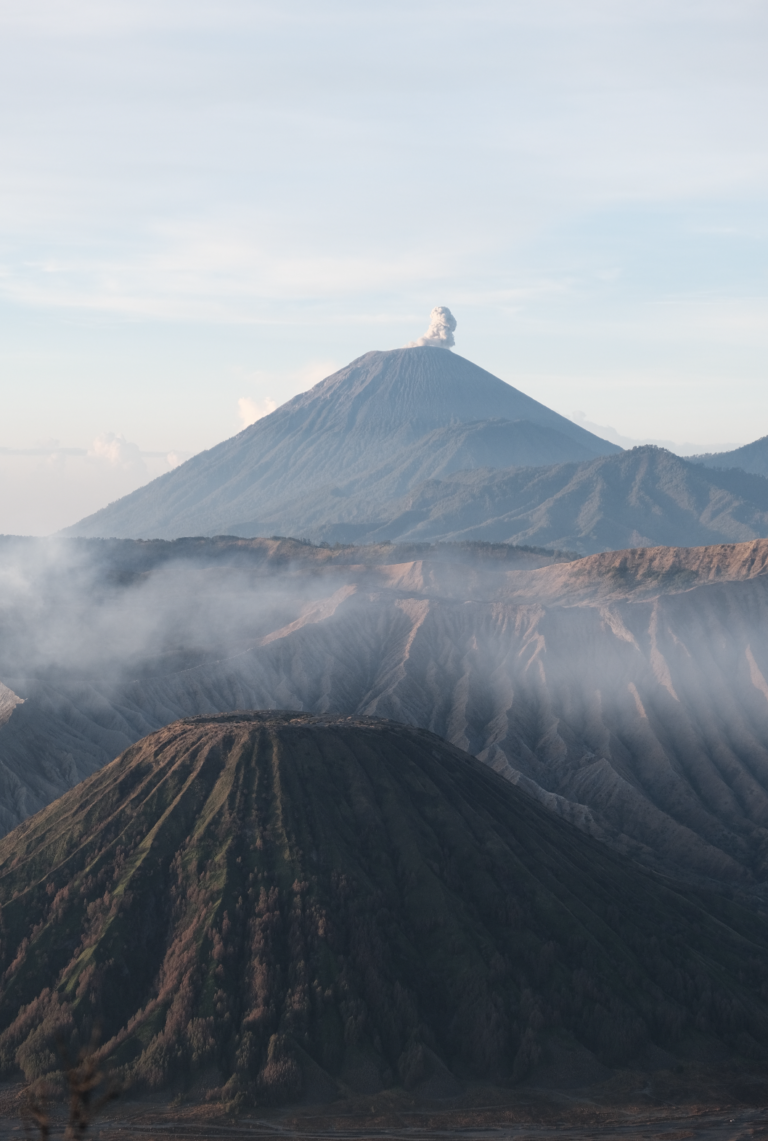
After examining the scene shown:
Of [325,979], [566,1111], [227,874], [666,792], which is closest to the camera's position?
[566,1111]

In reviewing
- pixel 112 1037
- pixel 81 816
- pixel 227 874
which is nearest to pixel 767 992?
pixel 227 874

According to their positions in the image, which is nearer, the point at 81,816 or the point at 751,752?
the point at 81,816

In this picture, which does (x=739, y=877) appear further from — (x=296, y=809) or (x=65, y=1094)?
(x=65, y=1094)

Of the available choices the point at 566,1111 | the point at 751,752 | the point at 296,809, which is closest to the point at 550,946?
the point at 566,1111

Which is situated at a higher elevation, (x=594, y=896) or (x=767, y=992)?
(x=594, y=896)

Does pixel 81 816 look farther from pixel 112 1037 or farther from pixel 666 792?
pixel 666 792

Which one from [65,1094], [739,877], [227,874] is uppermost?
[227,874]

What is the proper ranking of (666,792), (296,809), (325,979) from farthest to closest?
(666,792) → (296,809) → (325,979)
